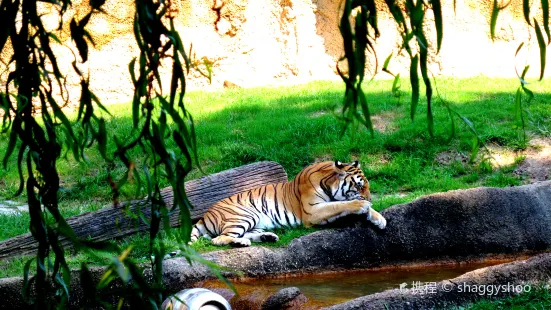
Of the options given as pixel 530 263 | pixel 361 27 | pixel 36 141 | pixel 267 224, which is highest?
pixel 361 27

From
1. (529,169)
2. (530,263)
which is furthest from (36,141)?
(529,169)

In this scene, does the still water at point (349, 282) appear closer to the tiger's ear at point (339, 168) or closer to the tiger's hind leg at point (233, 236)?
the tiger's hind leg at point (233, 236)

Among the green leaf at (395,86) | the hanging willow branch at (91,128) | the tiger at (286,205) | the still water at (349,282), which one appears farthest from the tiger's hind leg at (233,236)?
the green leaf at (395,86)

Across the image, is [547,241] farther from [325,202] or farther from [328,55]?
[328,55]

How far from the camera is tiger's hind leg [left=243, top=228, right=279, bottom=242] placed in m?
7.23

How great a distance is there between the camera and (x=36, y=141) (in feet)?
7.20

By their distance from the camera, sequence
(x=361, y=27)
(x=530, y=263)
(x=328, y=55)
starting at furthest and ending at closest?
(x=328, y=55), (x=530, y=263), (x=361, y=27)

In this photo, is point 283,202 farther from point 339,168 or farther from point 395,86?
point 395,86

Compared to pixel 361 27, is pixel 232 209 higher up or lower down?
lower down

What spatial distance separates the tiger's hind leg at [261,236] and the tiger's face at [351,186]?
0.98 meters

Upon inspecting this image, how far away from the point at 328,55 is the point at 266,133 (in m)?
6.04

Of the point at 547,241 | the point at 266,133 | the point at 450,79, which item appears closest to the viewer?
the point at 547,241

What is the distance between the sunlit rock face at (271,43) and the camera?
46.6 feet

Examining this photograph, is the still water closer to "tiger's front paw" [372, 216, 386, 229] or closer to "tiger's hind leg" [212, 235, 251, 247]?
"tiger's front paw" [372, 216, 386, 229]
